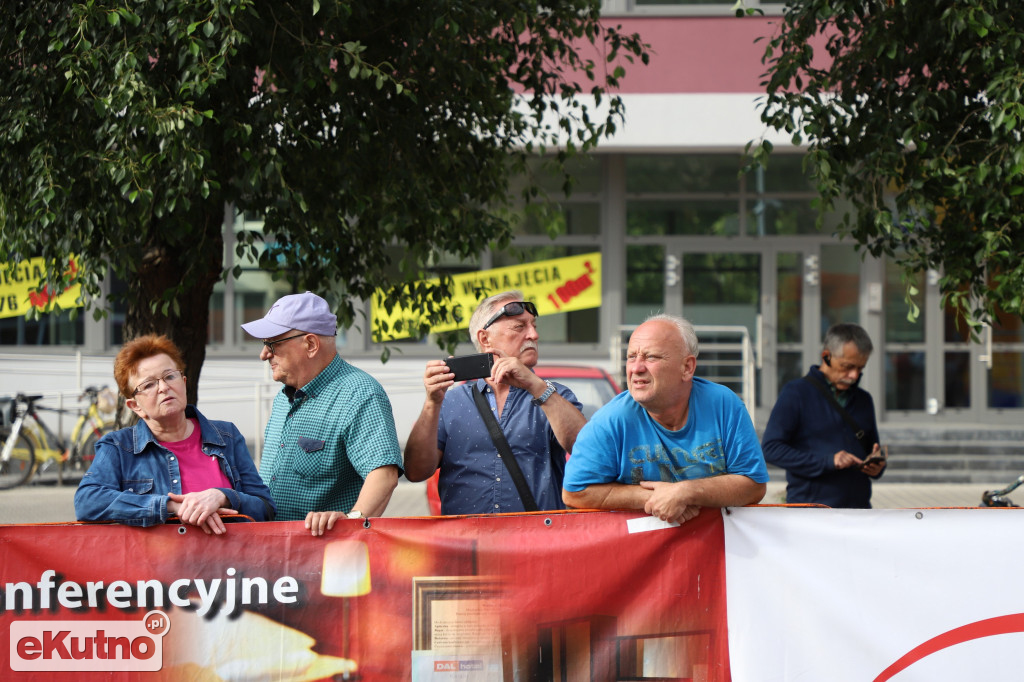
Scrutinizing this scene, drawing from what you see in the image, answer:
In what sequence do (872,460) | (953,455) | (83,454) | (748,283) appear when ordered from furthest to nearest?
(748,283)
(953,455)
(83,454)
(872,460)

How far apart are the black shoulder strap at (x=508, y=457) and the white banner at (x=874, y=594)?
75 cm

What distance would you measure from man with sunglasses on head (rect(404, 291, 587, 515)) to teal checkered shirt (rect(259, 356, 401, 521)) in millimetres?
236

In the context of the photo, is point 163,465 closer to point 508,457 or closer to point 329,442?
point 329,442

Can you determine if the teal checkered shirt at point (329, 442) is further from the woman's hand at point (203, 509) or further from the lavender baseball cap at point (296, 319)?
the woman's hand at point (203, 509)

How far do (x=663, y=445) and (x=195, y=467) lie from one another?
168cm

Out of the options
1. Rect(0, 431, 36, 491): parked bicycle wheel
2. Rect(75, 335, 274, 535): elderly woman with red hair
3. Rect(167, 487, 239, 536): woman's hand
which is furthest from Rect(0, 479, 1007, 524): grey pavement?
Rect(167, 487, 239, 536): woman's hand

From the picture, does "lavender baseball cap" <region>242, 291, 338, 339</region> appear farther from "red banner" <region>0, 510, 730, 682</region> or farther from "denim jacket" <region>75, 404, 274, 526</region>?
"red banner" <region>0, 510, 730, 682</region>

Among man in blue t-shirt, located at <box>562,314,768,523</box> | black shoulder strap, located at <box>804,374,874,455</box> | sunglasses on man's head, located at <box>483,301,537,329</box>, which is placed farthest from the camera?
black shoulder strap, located at <box>804,374,874,455</box>

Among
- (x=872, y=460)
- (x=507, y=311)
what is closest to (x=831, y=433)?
(x=872, y=460)

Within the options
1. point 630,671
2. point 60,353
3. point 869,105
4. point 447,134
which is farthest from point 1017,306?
point 60,353

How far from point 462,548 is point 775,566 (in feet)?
3.65

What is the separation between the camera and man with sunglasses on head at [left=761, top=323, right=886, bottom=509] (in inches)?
208

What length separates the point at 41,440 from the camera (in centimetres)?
1284

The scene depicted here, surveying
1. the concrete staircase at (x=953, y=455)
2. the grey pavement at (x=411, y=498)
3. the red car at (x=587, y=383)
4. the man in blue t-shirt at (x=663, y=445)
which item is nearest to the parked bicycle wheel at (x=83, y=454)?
the grey pavement at (x=411, y=498)
